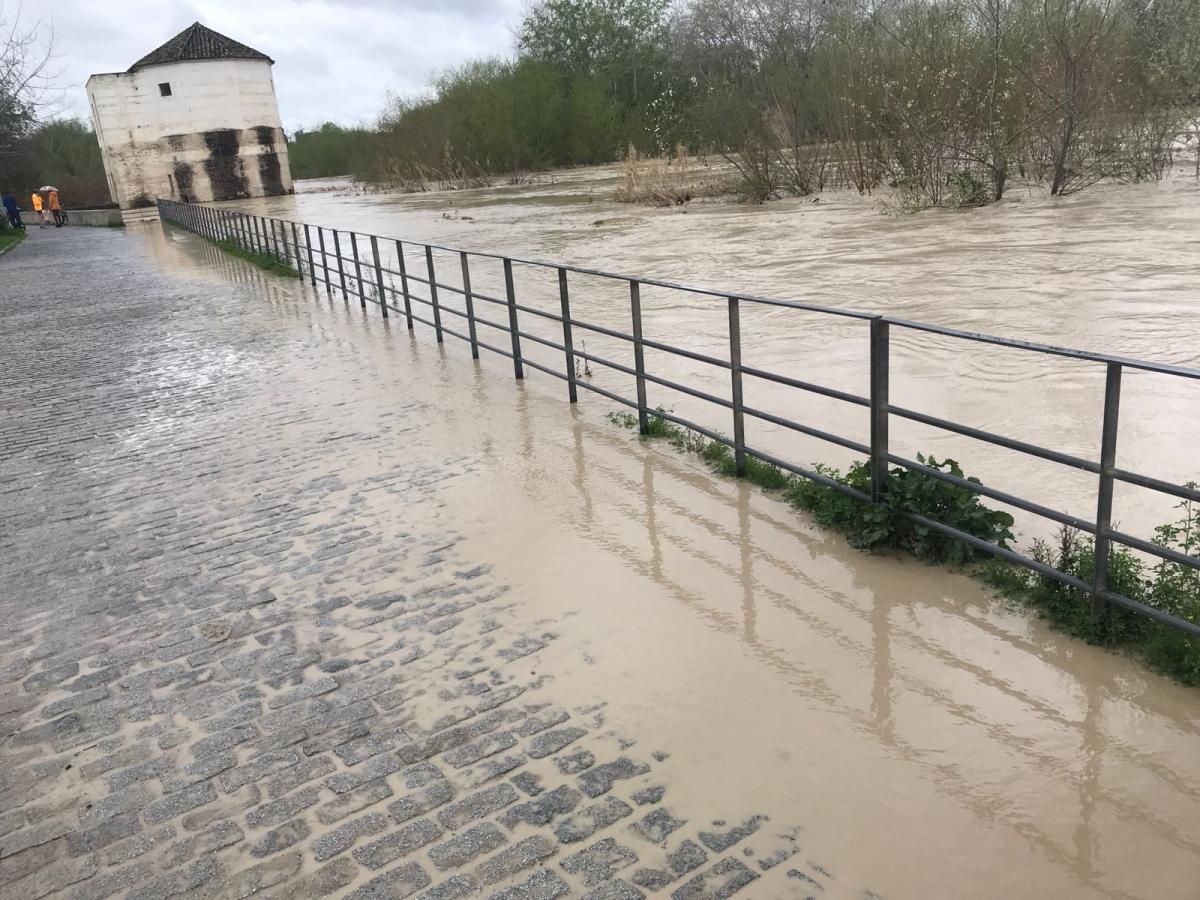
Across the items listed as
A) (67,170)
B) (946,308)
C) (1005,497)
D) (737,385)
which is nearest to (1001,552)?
(1005,497)

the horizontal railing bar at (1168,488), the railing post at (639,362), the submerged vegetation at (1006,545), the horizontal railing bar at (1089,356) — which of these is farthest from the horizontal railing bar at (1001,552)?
the railing post at (639,362)

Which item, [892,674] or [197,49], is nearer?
[892,674]

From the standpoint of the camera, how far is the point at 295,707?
3963mm

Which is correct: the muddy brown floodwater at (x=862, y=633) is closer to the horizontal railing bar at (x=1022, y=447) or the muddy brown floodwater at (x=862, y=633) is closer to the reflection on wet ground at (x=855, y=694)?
the reflection on wet ground at (x=855, y=694)

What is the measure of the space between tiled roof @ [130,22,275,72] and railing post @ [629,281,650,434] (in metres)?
63.4

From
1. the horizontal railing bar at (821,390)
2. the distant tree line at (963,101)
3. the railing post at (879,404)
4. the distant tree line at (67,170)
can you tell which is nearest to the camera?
the railing post at (879,404)

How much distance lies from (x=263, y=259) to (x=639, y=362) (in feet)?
54.3

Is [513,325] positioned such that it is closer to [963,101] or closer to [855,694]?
[855,694]

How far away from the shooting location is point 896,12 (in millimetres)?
25438

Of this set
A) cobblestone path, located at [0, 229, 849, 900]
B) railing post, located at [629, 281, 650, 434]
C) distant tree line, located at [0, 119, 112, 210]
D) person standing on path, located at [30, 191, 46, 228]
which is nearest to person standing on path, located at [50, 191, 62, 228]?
person standing on path, located at [30, 191, 46, 228]

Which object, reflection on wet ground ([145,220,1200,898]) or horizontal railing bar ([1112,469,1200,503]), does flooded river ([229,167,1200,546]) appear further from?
horizontal railing bar ([1112,469,1200,503])

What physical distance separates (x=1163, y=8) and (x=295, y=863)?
26698 millimetres

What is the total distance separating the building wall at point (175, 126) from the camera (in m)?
61.3

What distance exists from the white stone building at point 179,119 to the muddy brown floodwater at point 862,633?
57617 mm
